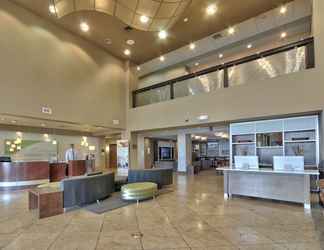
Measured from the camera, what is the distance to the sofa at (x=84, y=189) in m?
4.82

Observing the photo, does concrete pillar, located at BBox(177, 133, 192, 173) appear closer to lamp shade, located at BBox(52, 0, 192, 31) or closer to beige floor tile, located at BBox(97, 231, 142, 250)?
lamp shade, located at BBox(52, 0, 192, 31)

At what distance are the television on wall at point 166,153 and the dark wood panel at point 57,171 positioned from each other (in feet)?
25.9

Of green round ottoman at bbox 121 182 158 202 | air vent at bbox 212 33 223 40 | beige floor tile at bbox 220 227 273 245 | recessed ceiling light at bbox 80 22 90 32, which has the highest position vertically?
recessed ceiling light at bbox 80 22 90 32

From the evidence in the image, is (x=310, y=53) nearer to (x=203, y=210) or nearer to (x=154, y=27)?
(x=154, y=27)

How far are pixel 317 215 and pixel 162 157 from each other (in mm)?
11963

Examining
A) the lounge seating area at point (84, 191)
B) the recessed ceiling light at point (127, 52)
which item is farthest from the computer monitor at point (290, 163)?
the recessed ceiling light at point (127, 52)

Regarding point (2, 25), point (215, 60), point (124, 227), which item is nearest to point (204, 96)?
point (215, 60)

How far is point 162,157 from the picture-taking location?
51.9ft

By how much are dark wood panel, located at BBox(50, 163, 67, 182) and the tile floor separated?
10.6 ft

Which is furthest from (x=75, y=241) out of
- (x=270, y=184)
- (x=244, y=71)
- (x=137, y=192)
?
(x=244, y=71)

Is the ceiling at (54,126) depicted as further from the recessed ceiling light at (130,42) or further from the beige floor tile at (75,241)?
the beige floor tile at (75,241)

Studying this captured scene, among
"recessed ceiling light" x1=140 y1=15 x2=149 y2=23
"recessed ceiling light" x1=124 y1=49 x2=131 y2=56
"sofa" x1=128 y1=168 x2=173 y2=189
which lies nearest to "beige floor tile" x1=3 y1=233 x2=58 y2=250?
"sofa" x1=128 y1=168 x2=173 y2=189

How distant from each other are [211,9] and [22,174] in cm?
883

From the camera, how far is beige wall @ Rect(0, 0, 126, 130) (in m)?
6.65
